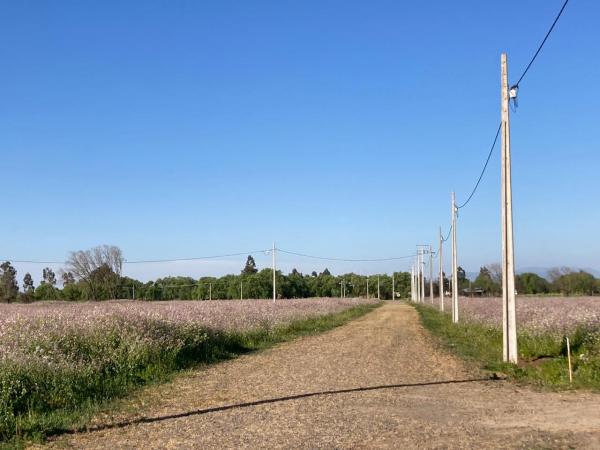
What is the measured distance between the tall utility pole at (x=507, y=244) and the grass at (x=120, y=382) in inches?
309

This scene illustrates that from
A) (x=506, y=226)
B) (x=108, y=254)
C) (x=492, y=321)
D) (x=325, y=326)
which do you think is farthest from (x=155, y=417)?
(x=108, y=254)

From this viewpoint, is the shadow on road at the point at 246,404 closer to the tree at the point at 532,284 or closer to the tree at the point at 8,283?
the tree at the point at 8,283

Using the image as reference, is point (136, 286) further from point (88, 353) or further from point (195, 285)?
point (88, 353)

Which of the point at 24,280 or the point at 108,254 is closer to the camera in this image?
the point at 108,254

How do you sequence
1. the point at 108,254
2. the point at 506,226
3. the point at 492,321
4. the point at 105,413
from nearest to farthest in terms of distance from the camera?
the point at 105,413
the point at 506,226
the point at 492,321
the point at 108,254

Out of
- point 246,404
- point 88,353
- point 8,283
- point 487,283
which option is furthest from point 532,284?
point 246,404

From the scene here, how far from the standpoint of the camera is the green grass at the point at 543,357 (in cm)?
1241

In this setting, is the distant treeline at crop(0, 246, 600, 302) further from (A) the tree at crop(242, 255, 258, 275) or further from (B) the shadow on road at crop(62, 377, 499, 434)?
(B) the shadow on road at crop(62, 377, 499, 434)

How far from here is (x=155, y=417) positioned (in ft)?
29.8

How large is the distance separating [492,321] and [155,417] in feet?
61.8

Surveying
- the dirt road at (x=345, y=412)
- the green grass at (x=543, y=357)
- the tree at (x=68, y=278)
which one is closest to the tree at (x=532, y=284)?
the tree at (x=68, y=278)

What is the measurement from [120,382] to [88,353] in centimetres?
156

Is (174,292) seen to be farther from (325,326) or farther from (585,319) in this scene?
(585,319)

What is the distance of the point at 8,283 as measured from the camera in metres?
122
